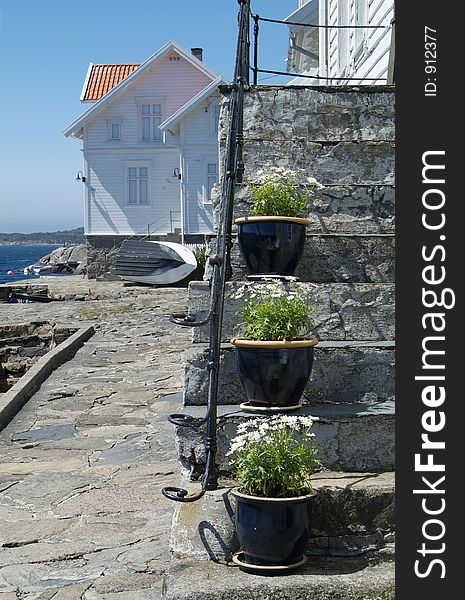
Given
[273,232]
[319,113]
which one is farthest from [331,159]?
[273,232]

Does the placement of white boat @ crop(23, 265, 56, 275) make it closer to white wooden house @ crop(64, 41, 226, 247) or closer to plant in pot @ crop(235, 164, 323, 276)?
white wooden house @ crop(64, 41, 226, 247)

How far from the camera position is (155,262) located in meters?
27.0

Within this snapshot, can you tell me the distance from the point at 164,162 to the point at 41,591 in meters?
30.1

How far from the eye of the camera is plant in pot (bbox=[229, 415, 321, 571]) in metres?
3.48

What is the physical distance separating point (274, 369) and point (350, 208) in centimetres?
203

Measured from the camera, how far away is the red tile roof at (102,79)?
3578 centimetres

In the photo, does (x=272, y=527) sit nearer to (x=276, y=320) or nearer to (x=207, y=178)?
(x=276, y=320)

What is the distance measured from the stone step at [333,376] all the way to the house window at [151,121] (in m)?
29.5

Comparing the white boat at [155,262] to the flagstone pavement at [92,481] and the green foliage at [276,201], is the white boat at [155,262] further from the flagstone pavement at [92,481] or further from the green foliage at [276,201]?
the green foliage at [276,201]

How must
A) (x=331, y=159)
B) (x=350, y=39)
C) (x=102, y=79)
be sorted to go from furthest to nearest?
(x=102, y=79) → (x=350, y=39) → (x=331, y=159)

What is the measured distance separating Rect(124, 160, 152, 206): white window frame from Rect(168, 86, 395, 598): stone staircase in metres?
26.8

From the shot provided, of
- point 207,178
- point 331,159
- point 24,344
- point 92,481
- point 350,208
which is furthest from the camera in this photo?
point 207,178

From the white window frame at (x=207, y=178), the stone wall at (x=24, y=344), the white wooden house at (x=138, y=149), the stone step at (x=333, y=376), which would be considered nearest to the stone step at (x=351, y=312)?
the stone step at (x=333, y=376)

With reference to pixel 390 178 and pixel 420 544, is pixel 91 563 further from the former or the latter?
pixel 390 178
